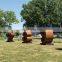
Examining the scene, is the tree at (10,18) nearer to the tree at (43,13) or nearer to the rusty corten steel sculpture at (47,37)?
the tree at (43,13)

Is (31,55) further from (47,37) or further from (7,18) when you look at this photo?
(7,18)

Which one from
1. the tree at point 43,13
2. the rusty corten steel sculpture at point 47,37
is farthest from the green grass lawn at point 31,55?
the tree at point 43,13

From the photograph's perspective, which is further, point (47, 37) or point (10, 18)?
point (10, 18)

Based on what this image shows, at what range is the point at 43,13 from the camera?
97.5 m

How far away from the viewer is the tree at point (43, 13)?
9556 cm

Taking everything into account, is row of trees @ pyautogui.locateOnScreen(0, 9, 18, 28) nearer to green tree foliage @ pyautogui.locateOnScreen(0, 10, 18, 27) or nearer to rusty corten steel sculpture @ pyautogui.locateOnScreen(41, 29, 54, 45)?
green tree foliage @ pyautogui.locateOnScreen(0, 10, 18, 27)

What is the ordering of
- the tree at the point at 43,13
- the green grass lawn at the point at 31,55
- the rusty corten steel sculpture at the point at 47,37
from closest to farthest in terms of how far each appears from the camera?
the green grass lawn at the point at 31,55 → the rusty corten steel sculpture at the point at 47,37 → the tree at the point at 43,13

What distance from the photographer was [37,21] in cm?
9594

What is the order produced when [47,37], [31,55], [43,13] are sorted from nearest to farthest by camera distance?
[31,55] → [47,37] → [43,13]

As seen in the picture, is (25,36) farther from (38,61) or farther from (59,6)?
(59,6)

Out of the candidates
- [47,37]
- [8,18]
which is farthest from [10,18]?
[47,37]

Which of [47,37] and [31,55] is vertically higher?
[31,55]

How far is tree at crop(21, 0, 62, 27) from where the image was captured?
95.6 metres

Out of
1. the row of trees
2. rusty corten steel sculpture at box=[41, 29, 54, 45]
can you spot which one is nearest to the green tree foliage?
the row of trees
